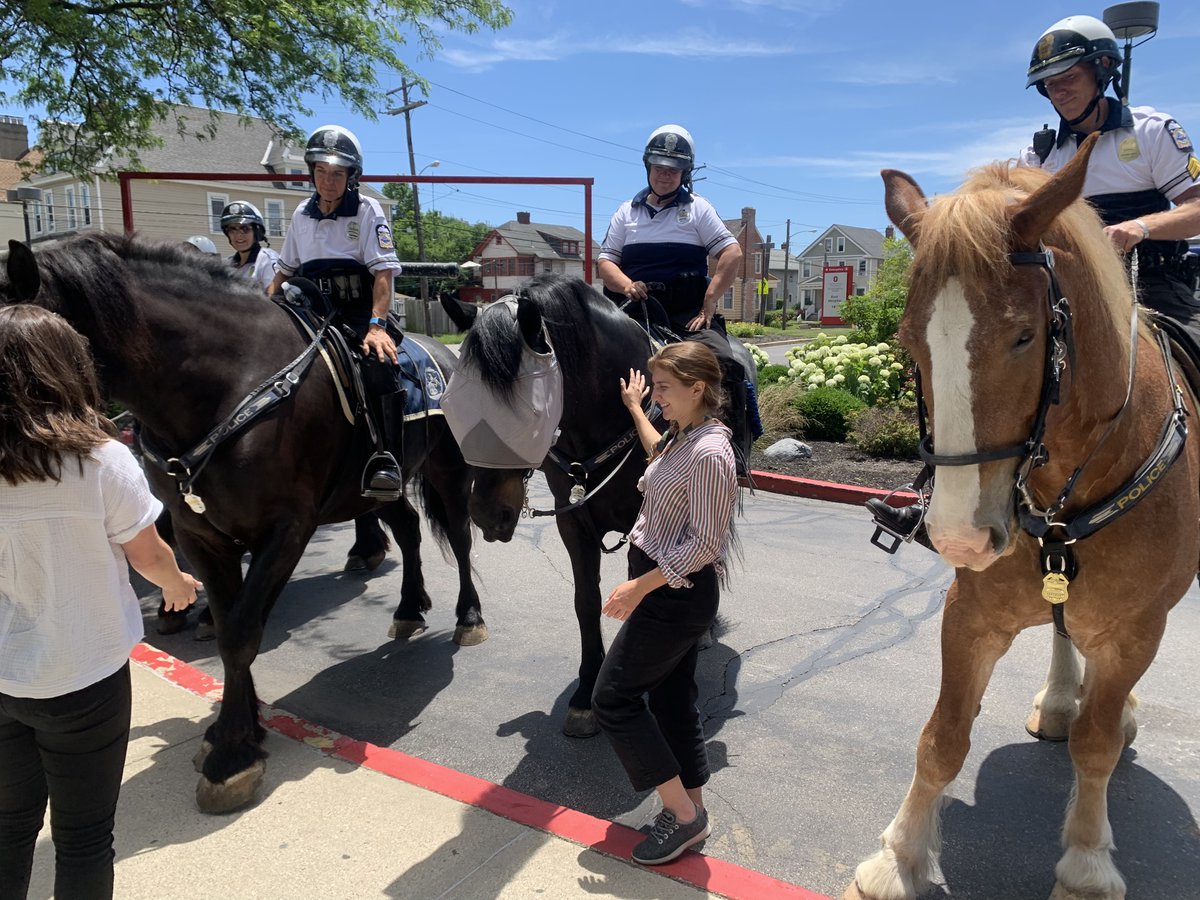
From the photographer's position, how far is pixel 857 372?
1230 cm

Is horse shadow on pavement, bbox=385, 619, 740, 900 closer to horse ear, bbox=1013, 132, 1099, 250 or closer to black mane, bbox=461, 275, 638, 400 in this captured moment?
black mane, bbox=461, 275, 638, 400

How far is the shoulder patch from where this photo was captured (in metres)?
3.02

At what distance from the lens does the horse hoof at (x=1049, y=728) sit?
3.61 m

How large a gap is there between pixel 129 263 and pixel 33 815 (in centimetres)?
224

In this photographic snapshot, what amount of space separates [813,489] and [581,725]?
583cm

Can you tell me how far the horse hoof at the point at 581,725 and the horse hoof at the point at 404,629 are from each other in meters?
1.75

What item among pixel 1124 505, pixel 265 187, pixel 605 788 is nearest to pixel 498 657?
pixel 605 788

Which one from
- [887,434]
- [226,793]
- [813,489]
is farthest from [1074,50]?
[887,434]

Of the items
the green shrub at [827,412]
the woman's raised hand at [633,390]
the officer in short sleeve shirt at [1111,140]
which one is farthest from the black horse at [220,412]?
the green shrub at [827,412]

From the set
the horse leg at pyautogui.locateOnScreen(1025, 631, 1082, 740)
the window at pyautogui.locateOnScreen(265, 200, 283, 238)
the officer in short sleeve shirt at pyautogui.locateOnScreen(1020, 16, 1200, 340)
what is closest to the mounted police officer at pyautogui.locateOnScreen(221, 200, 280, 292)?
the officer in short sleeve shirt at pyautogui.locateOnScreen(1020, 16, 1200, 340)

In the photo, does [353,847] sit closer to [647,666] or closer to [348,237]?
[647,666]

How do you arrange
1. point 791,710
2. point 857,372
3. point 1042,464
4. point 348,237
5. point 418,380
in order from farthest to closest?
point 857,372 < point 418,380 < point 348,237 < point 791,710 < point 1042,464

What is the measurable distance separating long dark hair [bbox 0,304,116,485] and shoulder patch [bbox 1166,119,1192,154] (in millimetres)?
3887

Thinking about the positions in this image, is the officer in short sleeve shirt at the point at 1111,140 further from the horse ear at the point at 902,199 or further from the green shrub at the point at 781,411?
the green shrub at the point at 781,411
